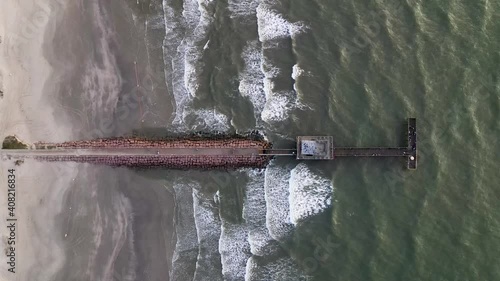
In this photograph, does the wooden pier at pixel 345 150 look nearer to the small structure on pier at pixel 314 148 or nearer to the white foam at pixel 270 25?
the small structure on pier at pixel 314 148

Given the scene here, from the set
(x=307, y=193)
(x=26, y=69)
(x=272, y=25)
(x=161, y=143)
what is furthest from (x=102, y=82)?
(x=307, y=193)

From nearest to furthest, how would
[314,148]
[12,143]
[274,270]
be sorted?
[274,270]
[314,148]
[12,143]

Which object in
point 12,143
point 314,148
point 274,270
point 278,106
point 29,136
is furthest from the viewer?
point 29,136

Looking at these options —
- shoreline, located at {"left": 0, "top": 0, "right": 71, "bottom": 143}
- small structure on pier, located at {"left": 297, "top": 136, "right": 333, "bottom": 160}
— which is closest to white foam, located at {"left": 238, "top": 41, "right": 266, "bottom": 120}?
small structure on pier, located at {"left": 297, "top": 136, "right": 333, "bottom": 160}

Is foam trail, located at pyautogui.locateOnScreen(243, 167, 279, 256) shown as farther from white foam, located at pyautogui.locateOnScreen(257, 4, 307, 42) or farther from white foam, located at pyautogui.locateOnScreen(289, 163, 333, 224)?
white foam, located at pyautogui.locateOnScreen(257, 4, 307, 42)

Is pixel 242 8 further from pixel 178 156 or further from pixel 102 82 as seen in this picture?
pixel 178 156
